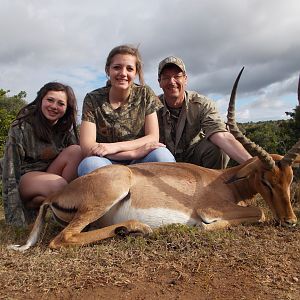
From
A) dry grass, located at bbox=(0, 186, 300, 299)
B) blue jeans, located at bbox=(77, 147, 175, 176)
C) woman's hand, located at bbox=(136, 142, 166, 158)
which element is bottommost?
dry grass, located at bbox=(0, 186, 300, 299)

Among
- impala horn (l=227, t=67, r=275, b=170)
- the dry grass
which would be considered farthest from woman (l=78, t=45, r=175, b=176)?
the dry grass

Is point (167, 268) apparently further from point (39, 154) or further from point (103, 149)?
point (39, 154)

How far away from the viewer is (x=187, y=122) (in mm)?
7332

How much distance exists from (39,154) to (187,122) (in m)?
2.59

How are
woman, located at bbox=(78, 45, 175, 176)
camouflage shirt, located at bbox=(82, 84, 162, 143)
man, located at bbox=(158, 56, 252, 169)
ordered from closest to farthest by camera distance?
woman, located at bbox=(78, 45, 175, 176) → camouflage shirt, located at bbox=(82, 84, 162, 143) → man, located at bbox=(158, 56, 252, 169)

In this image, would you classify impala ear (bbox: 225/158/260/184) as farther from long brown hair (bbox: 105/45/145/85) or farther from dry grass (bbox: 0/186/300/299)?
long brown hair (bbox: 105/45/145/85)

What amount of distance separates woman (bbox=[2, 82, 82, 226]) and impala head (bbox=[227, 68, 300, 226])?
2.66 m

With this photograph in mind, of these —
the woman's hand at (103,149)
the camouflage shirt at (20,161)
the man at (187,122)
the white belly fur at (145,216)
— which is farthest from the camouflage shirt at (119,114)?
the white belly fur at (145,216)

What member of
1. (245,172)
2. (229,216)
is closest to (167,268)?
(229,216)

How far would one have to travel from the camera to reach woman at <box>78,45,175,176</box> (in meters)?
5.97

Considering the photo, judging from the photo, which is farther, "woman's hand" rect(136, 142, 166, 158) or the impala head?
"woman's hand" rect(136, 142, 166, 158)

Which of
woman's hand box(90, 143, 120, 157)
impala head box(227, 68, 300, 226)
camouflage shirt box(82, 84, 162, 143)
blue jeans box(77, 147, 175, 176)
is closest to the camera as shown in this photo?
impala head box(227, 68, 300, 226)

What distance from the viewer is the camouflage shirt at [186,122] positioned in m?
7.24

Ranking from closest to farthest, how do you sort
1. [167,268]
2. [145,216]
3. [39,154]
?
[167,268], [145,216], [39,154]
